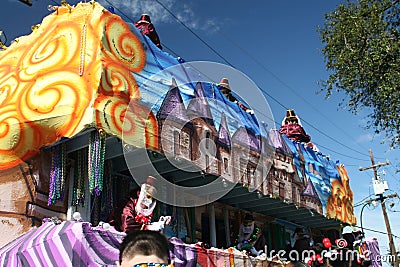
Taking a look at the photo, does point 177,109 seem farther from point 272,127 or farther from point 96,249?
point 272,127

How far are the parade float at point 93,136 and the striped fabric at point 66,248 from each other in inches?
0.5

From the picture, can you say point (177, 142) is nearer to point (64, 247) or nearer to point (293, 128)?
point (64, 247)

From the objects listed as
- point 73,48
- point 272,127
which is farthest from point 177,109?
point 272,127

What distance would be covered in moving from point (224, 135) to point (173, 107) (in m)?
1.78

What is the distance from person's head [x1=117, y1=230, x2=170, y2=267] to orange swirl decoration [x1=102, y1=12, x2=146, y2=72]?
582 centimetres

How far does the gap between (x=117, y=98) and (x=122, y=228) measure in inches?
82.7

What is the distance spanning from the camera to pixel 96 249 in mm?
6332

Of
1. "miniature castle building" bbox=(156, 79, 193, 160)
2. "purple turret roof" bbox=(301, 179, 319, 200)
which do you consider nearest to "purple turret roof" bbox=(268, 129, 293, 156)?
"purple turret roof" bbox=(301, 179, 319, 200)

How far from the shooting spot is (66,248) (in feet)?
20.1

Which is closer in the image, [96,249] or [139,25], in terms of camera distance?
[96,249]

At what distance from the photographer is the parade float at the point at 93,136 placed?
23.3ft

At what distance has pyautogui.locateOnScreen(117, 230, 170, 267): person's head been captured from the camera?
2.32 meters

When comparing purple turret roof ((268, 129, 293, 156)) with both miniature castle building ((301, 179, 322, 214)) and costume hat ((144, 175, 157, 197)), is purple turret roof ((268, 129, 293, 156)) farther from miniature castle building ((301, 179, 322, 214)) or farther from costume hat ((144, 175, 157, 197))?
costume hat ((144, 175, 157, 197))

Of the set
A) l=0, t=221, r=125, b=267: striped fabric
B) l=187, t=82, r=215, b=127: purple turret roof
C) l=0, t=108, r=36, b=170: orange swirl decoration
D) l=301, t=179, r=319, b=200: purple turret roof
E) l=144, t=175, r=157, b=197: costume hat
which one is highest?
l=187, t=82, r=215, b=127: purple turret roof
